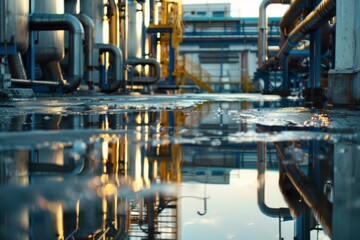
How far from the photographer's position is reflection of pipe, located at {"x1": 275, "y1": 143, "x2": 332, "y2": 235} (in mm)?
1110

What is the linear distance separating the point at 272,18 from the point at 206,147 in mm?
28410

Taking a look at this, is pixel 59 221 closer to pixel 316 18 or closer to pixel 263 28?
pixel 316 18

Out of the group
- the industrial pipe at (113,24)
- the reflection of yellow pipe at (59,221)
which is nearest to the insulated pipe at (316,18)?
the industrial pipe at (113,24)

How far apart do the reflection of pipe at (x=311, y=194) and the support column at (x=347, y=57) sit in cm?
426

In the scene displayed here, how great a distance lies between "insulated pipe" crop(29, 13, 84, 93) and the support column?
231 inches

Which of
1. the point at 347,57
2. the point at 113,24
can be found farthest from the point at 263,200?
the point at 113,24

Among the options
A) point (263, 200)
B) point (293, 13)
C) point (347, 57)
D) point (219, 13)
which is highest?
point (219, 13)

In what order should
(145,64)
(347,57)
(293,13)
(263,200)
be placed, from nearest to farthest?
(263,200)
(347,57)
(293,13)
(145,64)

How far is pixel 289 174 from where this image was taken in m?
1.65

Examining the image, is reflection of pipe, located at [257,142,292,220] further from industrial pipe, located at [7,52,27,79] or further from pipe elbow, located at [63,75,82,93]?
pipe elbow, located at [63,75,82,93]

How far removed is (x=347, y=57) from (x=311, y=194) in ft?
16.0

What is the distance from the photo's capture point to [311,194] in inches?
53.8

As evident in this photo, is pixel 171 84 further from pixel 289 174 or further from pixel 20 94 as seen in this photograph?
pixel 289 174

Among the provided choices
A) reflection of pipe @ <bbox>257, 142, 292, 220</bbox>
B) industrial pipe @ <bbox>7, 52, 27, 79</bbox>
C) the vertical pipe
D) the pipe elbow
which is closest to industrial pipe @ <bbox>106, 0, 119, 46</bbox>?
the pipe elbow
